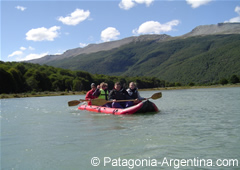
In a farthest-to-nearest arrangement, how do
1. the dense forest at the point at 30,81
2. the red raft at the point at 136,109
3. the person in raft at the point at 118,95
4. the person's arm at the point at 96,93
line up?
the dense forest at the point at 30,81 < the person's arm at the point at 96,93 < the person in raft at the point at 118,95 < the red raft at the point at 136,109

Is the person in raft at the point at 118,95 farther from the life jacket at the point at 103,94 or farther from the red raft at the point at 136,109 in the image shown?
the life jacket at the point at 103,94

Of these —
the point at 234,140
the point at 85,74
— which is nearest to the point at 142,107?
the point at 234,140

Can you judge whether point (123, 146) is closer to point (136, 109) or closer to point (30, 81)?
point (136, 109)

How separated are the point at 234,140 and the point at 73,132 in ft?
18.8

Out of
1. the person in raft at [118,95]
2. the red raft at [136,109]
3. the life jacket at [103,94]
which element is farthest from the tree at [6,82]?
the person in raft at [118,95]

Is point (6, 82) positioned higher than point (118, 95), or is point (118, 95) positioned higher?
point (6, 82)

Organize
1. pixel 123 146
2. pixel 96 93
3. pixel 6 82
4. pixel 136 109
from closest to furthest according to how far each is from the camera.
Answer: pixel 123 146
pixel 136 109
pixel 96 93
pixel 6 82

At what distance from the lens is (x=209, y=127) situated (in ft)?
32.2

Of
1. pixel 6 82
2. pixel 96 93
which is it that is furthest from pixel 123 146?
pixel 6 82

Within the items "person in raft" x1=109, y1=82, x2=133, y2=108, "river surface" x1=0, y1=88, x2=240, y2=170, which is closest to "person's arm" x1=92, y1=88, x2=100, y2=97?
"person in raft" x1=109, y1=82, x2=133, y2=108

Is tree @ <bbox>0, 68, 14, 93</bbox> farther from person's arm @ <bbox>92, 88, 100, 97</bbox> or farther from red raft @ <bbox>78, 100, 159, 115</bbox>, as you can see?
red raft @ <bbox>78, 100, 159, 115</bbox>

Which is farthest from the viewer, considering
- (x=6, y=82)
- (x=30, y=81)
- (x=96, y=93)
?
(x=30, y=81)

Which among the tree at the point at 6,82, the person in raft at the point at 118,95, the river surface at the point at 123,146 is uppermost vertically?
the tree at the point at 6,82

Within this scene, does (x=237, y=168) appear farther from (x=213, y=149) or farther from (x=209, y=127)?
(x=209, y=127)
